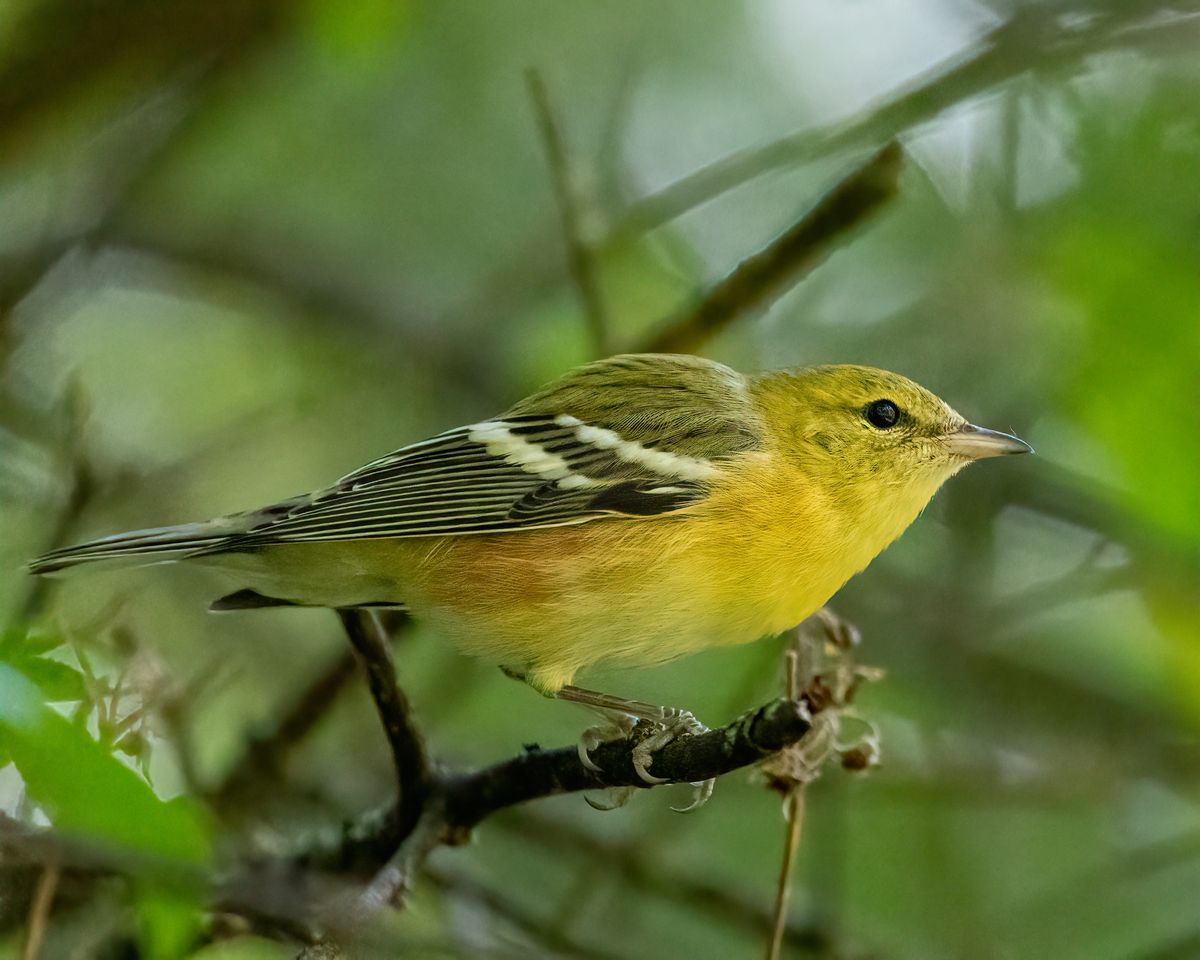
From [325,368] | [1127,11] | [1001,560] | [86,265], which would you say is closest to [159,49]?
[86,265]

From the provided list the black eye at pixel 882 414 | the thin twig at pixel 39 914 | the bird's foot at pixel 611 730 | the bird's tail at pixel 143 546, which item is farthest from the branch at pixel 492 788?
the black eye at pixel 882 414

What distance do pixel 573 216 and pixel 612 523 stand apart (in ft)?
4.28

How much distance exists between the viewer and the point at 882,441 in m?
4.07

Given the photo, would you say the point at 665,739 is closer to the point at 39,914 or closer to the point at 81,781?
the point at 39,914

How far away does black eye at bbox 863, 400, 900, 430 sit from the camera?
4086 mm

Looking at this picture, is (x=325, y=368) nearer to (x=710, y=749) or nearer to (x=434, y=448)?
(x=434, y=448)

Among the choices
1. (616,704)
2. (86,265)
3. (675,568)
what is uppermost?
(86,265)

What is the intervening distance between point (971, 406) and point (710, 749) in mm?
3369

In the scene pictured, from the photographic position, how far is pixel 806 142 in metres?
4.56

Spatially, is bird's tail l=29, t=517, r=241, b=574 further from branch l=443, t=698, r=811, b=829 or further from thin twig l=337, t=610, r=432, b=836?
branch l=443, t=698, r=811, b=829

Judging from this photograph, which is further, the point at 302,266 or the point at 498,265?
the point at 498,265

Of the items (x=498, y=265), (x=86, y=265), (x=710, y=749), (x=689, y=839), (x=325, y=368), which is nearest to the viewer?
(x=710, y=749)

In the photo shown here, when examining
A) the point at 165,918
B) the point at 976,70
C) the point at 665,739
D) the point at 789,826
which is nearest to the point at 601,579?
the point at 665,739

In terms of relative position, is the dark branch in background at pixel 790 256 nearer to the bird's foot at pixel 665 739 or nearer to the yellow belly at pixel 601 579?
the yellow belly at pixel 601 579
